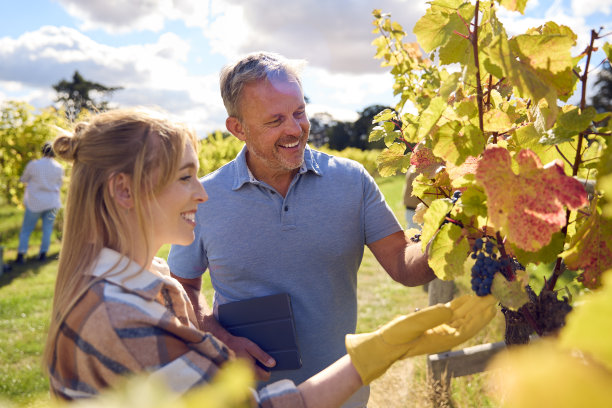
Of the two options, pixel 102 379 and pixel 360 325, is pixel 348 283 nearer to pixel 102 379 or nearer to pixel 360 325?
pixel 102 379

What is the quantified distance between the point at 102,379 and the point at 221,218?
110 cm

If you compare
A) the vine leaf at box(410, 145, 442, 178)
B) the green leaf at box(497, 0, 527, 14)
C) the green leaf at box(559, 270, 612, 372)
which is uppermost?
the green leaf at box(497, 0, 527, 14)

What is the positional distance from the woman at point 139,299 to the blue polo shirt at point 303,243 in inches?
26.6

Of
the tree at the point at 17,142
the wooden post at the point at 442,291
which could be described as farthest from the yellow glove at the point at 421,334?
the tree at the point at 17,142

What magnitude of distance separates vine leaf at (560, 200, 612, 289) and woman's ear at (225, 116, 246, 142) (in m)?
1.61

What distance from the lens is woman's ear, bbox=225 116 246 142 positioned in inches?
87.7

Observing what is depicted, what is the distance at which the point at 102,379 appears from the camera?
1.07 meters

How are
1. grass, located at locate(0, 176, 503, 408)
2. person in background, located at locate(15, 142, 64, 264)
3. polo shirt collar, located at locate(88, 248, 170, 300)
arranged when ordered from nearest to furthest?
polo shirt collar, located at locate(88, 248, 170, 300) → grass, located at locate(0, 176, 503, 408) → person in background, located at locate(15, 142, 64, 264)

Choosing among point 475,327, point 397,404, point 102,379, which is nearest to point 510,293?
point 475,327

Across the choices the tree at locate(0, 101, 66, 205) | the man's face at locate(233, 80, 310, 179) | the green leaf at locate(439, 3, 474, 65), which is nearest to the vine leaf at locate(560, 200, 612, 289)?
the green leaf at locate(439, 3, 474, 65)

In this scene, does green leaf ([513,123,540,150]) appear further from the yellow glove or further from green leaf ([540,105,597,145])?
the yellow glove

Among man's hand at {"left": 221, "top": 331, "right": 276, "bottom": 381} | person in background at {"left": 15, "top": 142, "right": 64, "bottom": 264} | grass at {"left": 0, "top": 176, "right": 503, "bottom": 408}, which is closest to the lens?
man's hand at {"left": 221, "top": 331, "right": 276, "bottom": 381}

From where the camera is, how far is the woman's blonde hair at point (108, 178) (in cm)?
125

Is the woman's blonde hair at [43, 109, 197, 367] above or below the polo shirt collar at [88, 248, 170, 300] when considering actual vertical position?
above
